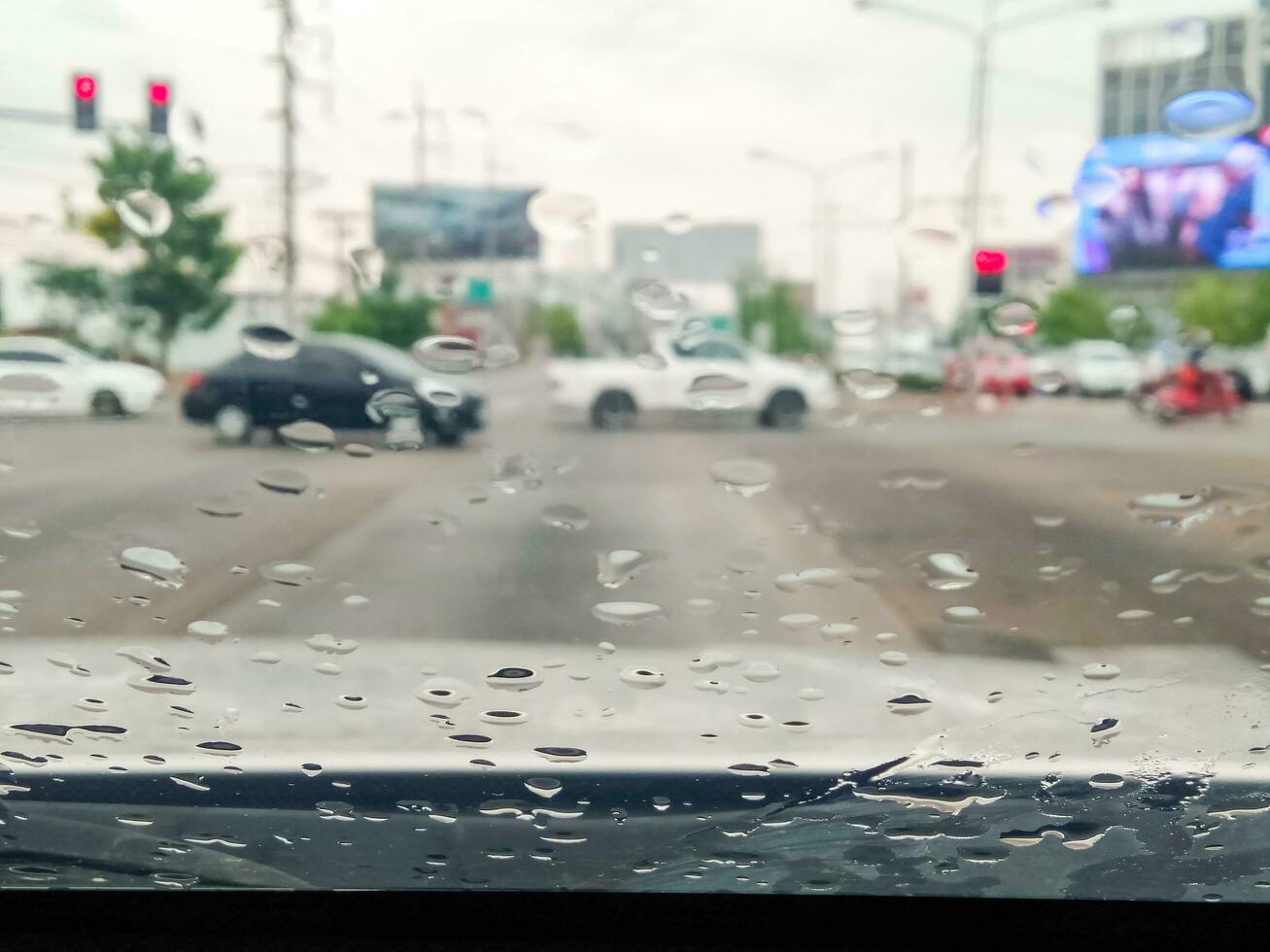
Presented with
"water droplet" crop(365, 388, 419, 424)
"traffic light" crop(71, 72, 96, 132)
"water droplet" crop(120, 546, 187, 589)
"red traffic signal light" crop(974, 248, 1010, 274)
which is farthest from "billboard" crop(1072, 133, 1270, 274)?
"water droplet" crop(120, 546, 187, 589)

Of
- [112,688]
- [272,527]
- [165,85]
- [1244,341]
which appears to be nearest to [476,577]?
[272,527]

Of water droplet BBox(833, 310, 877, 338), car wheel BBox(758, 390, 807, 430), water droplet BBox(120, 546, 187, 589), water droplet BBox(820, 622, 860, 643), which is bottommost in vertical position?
water droplet BBox(820, 622, 860, 643)

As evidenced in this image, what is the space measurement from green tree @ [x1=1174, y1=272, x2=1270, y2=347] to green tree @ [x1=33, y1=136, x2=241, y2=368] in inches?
89.9

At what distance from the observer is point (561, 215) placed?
337cm

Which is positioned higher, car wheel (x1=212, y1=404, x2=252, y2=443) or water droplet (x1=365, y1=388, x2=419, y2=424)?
water droplet (x1=365, y1=388, x2=419, y2=424)

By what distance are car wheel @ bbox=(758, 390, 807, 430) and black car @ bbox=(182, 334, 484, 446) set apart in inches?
29.1

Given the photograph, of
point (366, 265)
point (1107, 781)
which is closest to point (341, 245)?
point (366, 265)

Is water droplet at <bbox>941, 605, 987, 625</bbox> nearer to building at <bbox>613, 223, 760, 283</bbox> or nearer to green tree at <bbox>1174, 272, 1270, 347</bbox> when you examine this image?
green tree at <bbox>1174, 272, 1270, 347</bbox>

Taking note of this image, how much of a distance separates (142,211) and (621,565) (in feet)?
5.20

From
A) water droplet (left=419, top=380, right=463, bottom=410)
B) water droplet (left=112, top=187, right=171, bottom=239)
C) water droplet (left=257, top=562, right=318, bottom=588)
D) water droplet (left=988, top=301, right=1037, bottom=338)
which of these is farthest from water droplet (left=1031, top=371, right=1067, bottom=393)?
water droplet (left=112, top=187, right=171, bottom=239)

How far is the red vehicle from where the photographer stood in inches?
144

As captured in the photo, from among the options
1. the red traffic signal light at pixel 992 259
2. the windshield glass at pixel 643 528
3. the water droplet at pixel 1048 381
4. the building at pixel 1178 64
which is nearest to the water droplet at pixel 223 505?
the windshield glass at pixel 643 528

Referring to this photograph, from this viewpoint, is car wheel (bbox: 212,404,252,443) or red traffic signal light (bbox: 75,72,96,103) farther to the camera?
car wheel (bbox: 212,404,252,443)

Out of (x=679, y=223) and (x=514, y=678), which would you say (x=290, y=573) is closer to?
(x=514, y=678)
